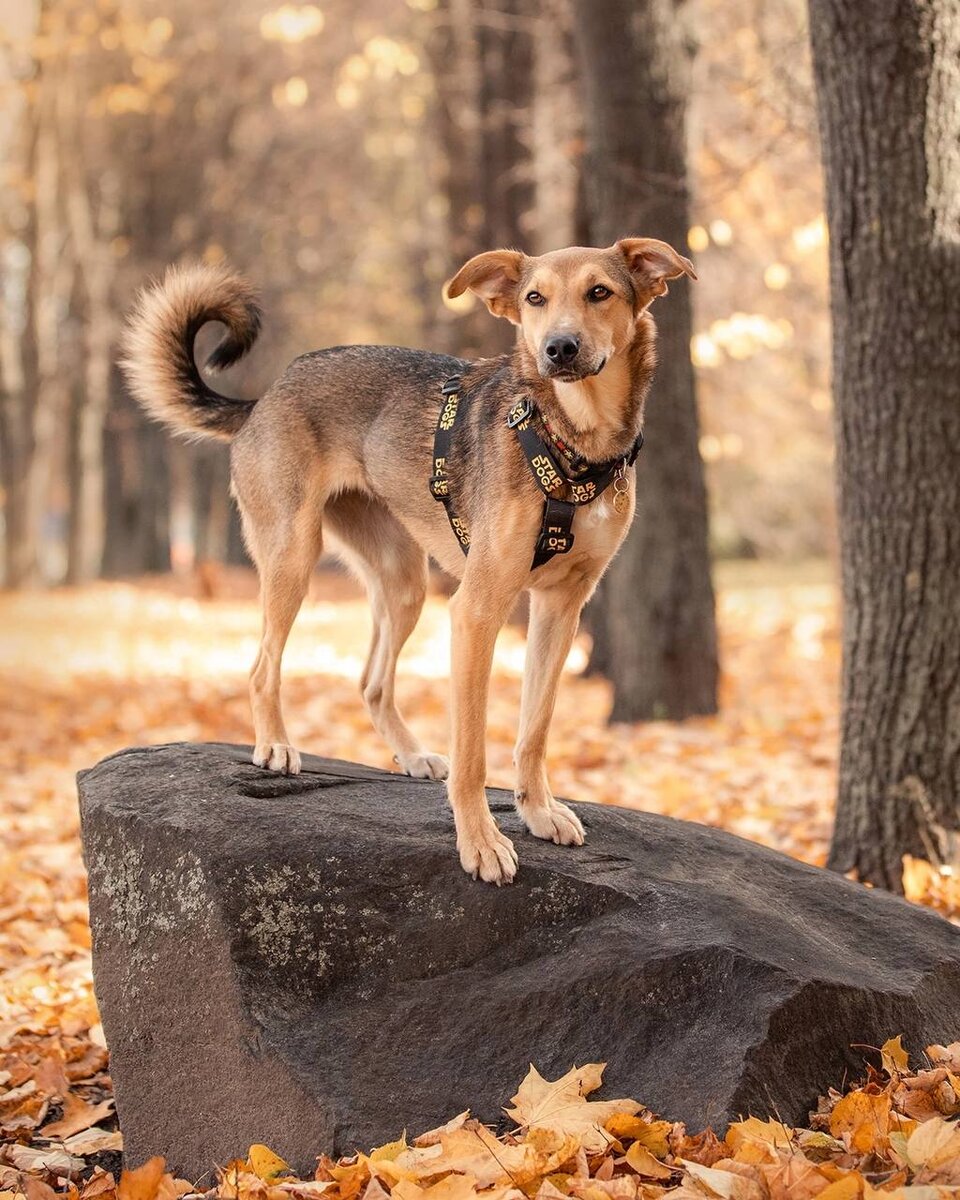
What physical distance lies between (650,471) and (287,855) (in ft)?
19.9

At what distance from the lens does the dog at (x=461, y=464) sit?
4309 millimetres

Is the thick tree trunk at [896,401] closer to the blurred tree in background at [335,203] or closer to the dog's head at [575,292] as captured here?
the dog's head at [575,292]

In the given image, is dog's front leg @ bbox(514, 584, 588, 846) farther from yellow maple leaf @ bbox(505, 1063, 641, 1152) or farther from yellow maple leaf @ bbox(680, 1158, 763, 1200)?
yellow maple leaf @ bbox(680, 1158, 763, 1200)

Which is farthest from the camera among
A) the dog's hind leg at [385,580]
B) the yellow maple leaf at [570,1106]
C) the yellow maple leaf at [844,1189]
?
the dog's hind leg at [385,580]

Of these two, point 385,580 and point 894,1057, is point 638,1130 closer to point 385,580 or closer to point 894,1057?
point 894,1057

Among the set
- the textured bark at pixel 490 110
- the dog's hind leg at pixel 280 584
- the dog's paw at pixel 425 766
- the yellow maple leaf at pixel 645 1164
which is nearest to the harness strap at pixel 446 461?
the dog's hind leg at pixel 280 584

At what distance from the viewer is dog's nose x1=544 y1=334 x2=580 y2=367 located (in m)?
4.13

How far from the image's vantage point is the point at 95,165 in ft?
83.3

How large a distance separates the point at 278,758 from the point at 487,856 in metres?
1.01

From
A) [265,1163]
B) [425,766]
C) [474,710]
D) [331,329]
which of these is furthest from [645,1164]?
[331,329]

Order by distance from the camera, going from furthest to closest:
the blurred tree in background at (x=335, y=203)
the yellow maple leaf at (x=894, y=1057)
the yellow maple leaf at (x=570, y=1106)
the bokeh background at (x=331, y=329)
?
the blurred tree in background at (x=335, y=203)
the bokeh background at (x=331, y=329)
the yellow maple leaf at (x=894, y=1057)
the yellow maple leaf at (x=570, y=1106)

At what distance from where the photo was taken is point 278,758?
15.3ft

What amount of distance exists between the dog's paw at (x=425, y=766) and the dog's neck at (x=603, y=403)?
5.03 feet

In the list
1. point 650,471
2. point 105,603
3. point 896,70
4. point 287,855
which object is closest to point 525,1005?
point 287,855
